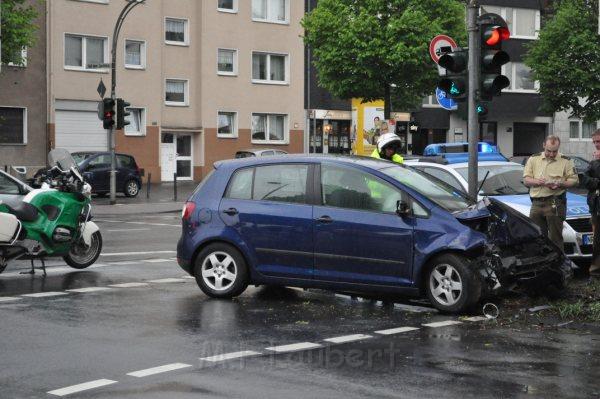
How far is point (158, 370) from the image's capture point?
7.88 metres

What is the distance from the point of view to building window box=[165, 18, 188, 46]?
169ft

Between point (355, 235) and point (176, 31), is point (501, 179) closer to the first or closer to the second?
point (355, 235)

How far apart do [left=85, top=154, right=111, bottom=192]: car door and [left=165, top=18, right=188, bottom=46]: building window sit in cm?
1342

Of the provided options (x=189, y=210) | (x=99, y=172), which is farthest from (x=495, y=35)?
(x=99, y=172)

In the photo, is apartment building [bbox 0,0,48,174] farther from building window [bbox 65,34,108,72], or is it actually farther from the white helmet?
the white helmet

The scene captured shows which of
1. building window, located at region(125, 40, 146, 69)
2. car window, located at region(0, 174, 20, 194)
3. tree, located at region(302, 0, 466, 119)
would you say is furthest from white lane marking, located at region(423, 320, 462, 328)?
building window, located at region(125, 40, 146, 69)

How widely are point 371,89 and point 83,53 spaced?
13.2 metres

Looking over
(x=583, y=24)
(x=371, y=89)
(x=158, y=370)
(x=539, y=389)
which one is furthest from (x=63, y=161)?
(x=583, y=24)

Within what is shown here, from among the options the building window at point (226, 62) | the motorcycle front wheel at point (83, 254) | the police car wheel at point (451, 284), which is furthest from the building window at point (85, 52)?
the police car wheel at point (451, 284)

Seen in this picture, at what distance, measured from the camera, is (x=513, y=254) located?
1129 cm

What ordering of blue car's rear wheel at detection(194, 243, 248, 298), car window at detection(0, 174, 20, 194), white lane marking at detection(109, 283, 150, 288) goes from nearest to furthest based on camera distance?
blue car's rear wheel at detection(194, 243, 248, 298), white lane marking at detection(109, 283, 150, 288), car window at detection(0, 174, 20, 194)

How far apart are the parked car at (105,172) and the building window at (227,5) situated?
1476 centimetres

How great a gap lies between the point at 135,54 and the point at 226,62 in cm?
546

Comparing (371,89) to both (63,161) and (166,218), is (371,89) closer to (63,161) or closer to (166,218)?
(166,218)
